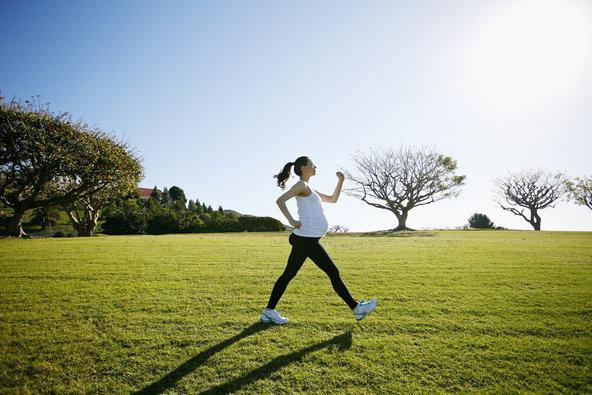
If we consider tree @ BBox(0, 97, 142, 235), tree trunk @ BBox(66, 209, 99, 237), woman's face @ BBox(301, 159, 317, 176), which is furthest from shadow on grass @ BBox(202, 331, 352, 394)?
tree trunk @ BBox(66, 209, 99, 237)

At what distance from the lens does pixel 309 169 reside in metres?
5.35

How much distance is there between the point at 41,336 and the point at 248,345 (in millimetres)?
3005

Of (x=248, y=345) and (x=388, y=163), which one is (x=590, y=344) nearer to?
(x=248, y=345)

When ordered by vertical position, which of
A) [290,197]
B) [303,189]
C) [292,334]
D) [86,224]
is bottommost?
[292,334]

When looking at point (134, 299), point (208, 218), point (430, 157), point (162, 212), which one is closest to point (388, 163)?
point (430, 157)

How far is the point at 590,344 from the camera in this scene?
4.20 m

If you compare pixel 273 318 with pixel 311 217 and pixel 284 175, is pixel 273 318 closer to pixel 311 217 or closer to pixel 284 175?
pixel 311 217

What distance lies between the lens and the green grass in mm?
3438

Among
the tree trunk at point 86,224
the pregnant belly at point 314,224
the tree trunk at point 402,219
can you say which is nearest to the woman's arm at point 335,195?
the pregnant belly at point 314,224

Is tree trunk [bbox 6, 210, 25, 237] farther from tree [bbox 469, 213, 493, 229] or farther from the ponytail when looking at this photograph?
Result: tree [bbox 469, 213, 493, 229]

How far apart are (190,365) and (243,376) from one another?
71cm

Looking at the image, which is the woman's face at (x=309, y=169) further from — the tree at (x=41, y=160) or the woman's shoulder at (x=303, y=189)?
the tree at (x=41, y=160)

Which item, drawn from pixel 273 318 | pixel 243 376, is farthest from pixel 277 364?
pixel 273 318

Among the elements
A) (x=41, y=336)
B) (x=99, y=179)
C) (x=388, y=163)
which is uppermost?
(x=388, y=163)
